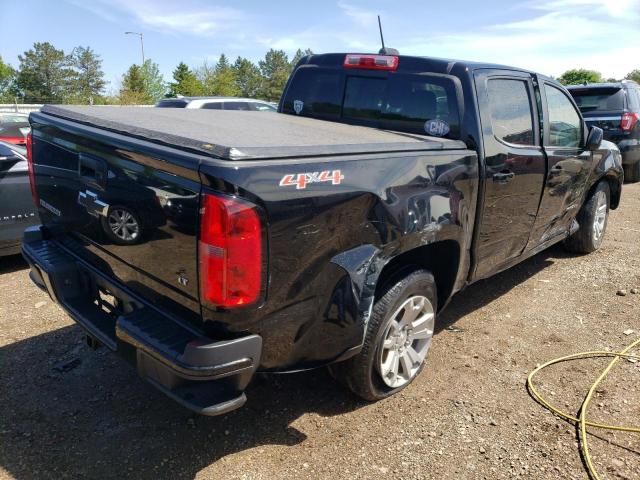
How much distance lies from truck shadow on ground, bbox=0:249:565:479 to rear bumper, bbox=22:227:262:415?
1.87ft

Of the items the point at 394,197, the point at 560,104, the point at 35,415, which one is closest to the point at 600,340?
the point at 560,104

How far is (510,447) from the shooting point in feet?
8.79

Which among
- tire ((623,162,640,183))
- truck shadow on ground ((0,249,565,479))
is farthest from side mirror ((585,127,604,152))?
tire ((623,162,640,183))

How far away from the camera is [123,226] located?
2.36m

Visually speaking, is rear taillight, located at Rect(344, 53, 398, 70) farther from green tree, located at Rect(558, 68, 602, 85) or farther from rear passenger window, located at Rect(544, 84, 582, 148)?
green tree, located at Rect(558, 68, 602, 85)

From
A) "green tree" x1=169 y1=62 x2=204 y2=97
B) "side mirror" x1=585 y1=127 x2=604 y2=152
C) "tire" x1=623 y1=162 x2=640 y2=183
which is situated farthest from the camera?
"green tree" x1=169 y1=62 x2=204 y2=97

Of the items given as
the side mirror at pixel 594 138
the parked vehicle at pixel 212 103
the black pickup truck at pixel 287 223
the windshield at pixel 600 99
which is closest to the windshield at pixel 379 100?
the black pickup truck at pixel 287 223

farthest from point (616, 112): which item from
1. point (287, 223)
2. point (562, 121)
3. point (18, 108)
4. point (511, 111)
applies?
point (18, 108)

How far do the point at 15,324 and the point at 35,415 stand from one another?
1.30m

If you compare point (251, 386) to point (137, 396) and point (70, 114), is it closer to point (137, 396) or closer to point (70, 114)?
point (137, 396)

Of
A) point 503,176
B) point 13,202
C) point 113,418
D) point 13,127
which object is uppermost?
point 503,176

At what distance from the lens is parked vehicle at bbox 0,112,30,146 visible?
30.3 ft

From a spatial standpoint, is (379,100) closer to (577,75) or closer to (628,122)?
(628,122)

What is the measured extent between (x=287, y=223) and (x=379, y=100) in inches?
78.0
